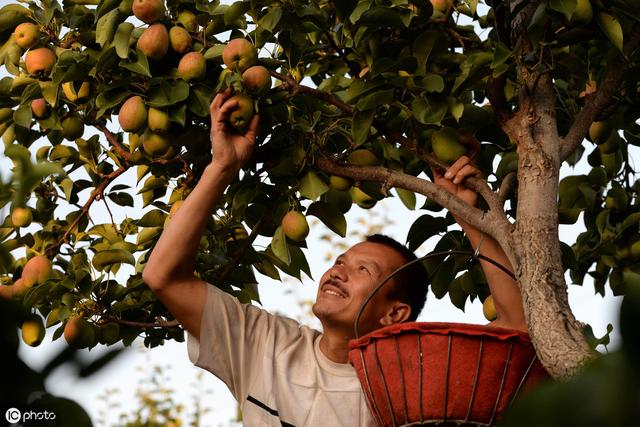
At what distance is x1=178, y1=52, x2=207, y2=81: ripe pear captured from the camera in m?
1.86

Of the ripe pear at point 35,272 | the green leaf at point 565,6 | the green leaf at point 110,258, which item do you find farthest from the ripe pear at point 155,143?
the green leaf at point 565,6

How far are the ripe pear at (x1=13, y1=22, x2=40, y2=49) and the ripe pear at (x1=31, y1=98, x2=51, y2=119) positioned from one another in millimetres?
118

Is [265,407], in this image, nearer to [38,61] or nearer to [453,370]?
[453,370]

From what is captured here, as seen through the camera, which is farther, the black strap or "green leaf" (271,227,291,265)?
"green leaf" (271,227,291,265)

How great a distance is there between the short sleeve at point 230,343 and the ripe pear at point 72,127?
0.51 meters

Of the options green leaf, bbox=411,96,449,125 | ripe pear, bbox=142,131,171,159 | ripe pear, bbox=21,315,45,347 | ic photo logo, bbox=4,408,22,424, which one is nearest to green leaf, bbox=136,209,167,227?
ripe pear, bbox=142,131,171,159

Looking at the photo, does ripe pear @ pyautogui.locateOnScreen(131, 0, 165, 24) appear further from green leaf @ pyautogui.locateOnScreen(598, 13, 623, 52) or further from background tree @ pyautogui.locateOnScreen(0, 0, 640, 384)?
green leaf @ pyautogui.locateOnScreen(598, 13, 623, 52)

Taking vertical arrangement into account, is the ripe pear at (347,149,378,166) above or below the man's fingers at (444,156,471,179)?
above

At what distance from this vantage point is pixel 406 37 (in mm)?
1911

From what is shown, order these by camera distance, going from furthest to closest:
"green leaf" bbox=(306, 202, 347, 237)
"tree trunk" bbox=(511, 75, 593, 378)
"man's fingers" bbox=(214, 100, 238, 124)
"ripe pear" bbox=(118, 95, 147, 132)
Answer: "green leaf" bbox=(306, 202, 347, 237) < "ripe pear" bbox=(118, 95, 147, 132) < "man's fingers" bbox=(214, 100, 238, 124) < "tree trunk" bbox=(511, 75, 593, 378)

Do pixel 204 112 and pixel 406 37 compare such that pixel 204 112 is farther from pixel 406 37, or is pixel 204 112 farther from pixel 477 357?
pixel 477 357

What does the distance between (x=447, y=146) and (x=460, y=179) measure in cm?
9

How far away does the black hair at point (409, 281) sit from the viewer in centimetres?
205

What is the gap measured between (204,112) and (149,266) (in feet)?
1.01
